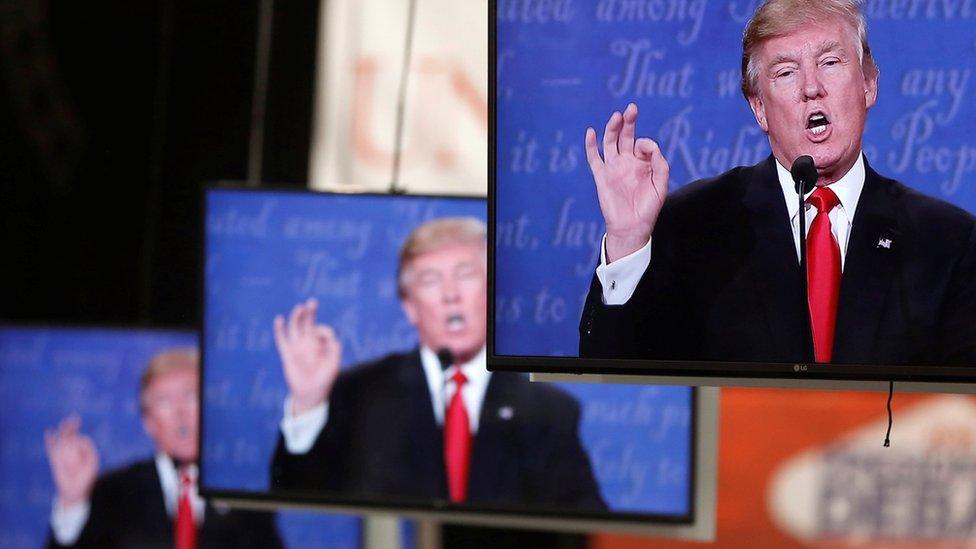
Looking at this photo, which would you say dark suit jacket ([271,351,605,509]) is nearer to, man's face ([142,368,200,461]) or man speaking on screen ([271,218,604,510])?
man speaking on screen ([271,218,604,510])

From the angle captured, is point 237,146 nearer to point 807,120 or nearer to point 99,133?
point 99,133

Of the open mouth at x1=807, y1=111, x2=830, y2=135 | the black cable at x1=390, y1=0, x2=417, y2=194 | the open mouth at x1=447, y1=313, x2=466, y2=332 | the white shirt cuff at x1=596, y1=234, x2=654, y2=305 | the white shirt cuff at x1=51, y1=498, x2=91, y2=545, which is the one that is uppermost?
the black cable at x1=390, y1=0, x2=417, y2=194

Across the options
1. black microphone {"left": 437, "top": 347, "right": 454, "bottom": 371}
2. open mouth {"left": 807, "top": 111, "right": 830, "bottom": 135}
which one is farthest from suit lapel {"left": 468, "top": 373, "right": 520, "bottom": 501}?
open mouth {"left": 807, "top": 111, "right": 830, "bottom": 135}

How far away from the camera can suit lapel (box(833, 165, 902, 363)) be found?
1883 millimetres

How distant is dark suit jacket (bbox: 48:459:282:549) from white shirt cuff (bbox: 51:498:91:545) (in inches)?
0.6

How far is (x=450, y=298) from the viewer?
3014 millimetres

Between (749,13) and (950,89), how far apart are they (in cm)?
32

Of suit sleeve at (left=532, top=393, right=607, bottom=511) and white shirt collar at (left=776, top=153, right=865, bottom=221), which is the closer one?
white shirt collar at (left=776, top=153, right=865, bottom=221)

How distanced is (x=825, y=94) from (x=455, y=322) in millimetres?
1329

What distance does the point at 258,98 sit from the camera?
15.1 ft

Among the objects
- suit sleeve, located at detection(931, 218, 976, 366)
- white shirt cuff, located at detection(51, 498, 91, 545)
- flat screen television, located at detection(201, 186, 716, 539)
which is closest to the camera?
suit sleeve, located at detection(931, 218, 976, 366)

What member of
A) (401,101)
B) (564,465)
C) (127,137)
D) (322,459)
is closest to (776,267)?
(564,465)

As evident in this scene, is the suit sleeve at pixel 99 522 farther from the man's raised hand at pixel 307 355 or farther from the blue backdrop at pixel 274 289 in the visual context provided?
the man's raised hand at pixel 307 355

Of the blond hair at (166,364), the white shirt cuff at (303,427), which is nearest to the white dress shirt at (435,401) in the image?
the white shirt cuff at (303,427)
